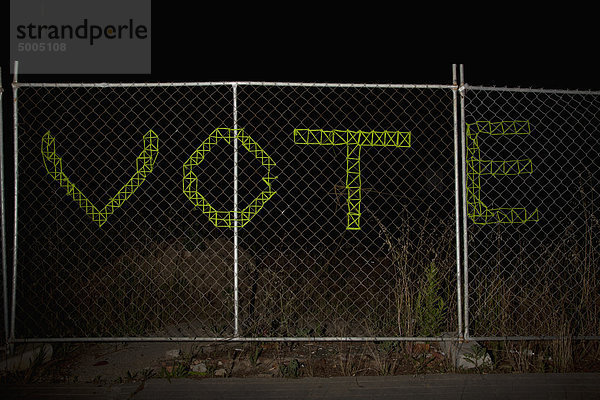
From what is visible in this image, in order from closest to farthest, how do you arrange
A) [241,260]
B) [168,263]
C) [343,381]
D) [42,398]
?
[42,398] → [343,381] → [168,263] → [241,260]

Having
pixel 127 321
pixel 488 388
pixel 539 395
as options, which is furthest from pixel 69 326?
pixel 539 395

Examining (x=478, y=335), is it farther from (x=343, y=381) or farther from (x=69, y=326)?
(x=69, y=326)

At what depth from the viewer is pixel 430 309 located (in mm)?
3764

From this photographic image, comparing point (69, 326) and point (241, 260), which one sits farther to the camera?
point (241, 260)

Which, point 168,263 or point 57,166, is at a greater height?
point 57,166

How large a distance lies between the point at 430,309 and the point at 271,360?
4.32ft

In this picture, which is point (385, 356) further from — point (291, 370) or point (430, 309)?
point (291, 370)

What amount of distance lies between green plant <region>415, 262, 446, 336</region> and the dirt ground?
20 cm

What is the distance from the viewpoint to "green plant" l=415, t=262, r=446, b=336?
3756 millimetres

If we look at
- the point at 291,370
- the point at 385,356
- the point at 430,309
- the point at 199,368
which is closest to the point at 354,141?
the point at 430,309

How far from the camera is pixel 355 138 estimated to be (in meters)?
3.95

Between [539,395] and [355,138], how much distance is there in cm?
225

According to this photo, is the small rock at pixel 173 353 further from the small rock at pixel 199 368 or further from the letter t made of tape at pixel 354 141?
the letter t made of tape at pixel 354 141

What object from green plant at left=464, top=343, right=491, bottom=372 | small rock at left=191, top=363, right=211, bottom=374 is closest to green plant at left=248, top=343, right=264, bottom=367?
small rock at left=191, top=363, right=211, bottom=374
